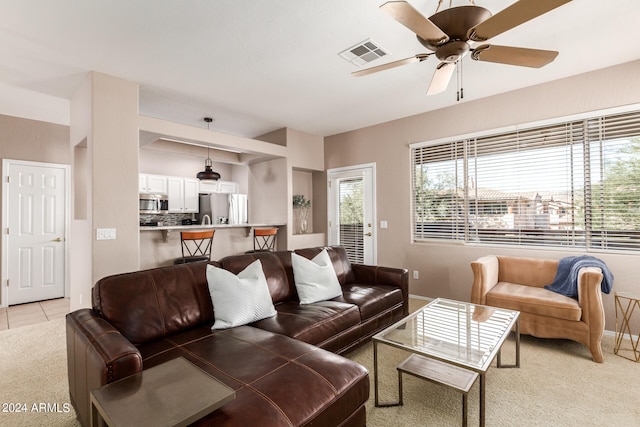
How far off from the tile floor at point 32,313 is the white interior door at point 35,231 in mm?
216

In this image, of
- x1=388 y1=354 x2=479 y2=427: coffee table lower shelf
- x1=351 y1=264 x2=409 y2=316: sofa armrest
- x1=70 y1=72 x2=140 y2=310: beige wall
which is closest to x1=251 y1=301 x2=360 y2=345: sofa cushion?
x1=388 y1=354 x2=479 y2=427: coffee table lower shelf

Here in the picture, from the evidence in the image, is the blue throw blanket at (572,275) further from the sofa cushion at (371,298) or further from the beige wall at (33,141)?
the beige wall at (33,141)

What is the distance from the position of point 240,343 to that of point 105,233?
2317mm

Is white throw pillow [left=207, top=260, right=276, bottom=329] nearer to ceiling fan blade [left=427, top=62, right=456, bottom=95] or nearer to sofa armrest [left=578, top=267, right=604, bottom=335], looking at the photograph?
ceiling fan blade [left=427, top=62, right=456, bottom=95]

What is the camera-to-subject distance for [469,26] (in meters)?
1.81

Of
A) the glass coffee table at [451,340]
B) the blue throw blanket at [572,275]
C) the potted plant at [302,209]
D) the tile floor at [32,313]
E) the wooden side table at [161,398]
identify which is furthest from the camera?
the potted plant at [302,209]

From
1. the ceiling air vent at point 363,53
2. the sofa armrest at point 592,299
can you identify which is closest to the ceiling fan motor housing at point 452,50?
the ceiling air vent at point 363,53

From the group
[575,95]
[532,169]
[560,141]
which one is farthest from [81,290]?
[575,95]

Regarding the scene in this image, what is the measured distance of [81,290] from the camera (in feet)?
11.3

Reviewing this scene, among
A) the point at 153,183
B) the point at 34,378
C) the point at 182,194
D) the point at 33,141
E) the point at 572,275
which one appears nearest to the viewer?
the point at 34,378

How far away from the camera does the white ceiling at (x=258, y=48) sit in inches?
88.8

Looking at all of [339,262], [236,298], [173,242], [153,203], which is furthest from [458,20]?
[153,203]

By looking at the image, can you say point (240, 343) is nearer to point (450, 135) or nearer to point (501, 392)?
point (501, 392)

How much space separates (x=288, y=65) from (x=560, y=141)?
3.21m
